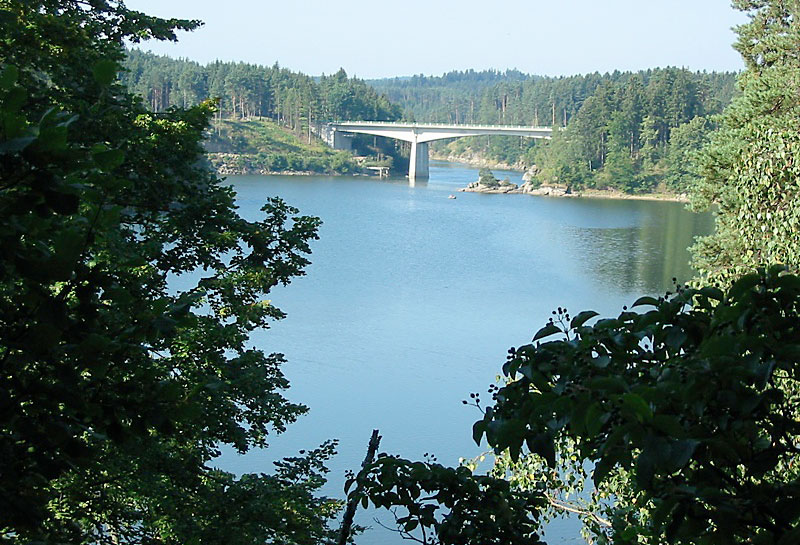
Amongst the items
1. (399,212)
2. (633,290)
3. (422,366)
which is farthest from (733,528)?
(399,212)

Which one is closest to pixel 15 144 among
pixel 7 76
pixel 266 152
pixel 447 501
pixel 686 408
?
pixel 7 76

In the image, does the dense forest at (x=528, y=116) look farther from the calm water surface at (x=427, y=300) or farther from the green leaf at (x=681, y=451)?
the green leaf at (x=681, y=451)

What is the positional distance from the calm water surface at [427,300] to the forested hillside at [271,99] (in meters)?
19.0

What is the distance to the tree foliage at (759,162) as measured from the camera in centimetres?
798

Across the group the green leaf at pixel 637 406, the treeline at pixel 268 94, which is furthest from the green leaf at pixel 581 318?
the treeline at pixel 268 94

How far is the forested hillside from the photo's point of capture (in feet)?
168

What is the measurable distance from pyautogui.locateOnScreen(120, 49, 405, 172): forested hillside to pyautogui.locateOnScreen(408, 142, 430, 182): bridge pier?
2262 mm

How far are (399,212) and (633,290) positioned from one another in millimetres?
13874

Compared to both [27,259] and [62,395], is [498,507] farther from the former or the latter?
[27,259]

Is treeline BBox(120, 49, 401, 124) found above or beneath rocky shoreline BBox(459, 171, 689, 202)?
above

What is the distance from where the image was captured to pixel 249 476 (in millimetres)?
5555

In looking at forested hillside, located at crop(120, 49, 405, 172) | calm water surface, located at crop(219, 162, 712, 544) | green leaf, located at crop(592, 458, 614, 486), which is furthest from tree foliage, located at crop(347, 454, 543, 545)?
forested hillside, located at crop(120, 49, 405, 172)

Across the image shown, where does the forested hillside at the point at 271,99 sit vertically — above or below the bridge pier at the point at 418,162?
above

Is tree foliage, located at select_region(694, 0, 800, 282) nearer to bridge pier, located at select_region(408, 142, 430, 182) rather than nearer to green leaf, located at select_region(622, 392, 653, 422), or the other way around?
green leaf, located at select_region(622, 392, 653, 422)
